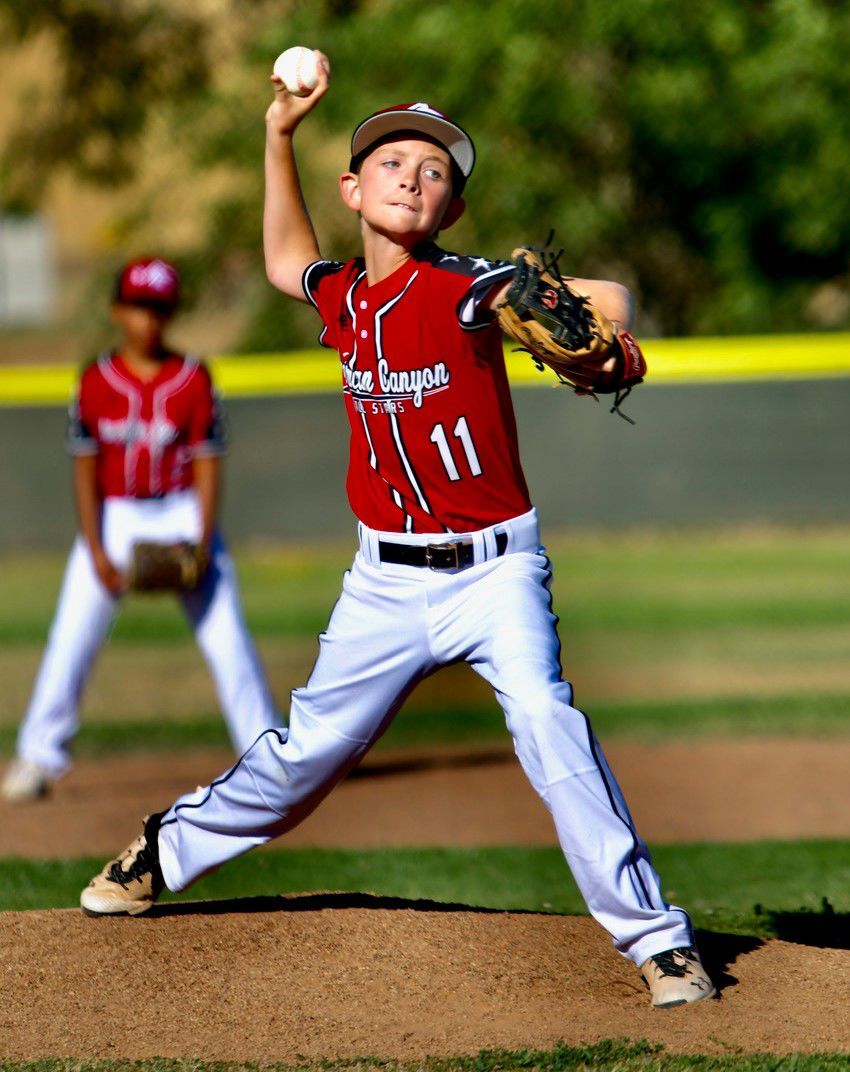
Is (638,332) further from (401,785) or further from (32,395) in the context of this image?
(401,785)

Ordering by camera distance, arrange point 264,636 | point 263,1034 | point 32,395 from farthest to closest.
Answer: point 32,395
point 264,636
point 263,1034

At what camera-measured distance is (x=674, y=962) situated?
3.57 metres

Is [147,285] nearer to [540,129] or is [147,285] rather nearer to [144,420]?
[144,420]

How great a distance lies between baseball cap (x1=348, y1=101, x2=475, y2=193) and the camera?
12.3 feet

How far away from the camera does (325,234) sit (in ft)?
50.9

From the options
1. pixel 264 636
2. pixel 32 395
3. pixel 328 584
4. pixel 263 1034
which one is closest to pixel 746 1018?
pixel 263 1034

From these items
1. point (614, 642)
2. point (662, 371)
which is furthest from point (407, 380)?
point (662, 371)

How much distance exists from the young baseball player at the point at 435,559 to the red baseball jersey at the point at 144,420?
105 inches

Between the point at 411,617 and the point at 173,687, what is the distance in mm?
5921

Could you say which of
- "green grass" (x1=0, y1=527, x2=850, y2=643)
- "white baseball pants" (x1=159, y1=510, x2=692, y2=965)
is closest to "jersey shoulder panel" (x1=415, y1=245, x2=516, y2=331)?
"white baseball pants" (x1=159, y1=510, x2=692, y2=965)

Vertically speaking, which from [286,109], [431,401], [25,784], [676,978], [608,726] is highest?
[286,109]

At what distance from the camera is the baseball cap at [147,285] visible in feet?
20.7

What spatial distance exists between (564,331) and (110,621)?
379 centimetres

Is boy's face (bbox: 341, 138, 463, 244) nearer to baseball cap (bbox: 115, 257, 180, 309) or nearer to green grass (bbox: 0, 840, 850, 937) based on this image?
green grass (bbox: 0, 840, 850, 937)
